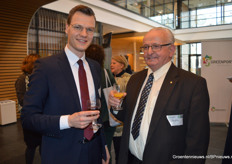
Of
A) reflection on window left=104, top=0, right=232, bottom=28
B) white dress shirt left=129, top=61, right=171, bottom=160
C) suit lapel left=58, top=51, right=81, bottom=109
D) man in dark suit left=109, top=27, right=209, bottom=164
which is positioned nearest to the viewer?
suit lapel left=58, top=51, right=81, bottom=109

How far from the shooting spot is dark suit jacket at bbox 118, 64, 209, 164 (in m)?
1.50

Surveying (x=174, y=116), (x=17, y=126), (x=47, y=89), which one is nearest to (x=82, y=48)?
(x=47, y=89)

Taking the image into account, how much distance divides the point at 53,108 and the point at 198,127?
114 centimetres

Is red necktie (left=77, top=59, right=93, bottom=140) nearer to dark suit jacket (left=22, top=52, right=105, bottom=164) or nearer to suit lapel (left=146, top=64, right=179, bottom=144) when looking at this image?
dark suit jacket (left=22, top=52, right=105, bottom=164)

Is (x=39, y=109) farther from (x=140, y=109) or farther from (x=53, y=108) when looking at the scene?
(x=140, y=109)

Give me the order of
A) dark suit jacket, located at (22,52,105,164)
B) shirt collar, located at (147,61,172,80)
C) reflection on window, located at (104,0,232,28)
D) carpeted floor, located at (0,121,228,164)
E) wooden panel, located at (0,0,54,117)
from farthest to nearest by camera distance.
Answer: reflection on window, located at (104,0,232,28) → wooden panel, located at (0,0,54,117) → carpeted floor, located at (0,121,228,164) → shirt collar, located at (147,61,172,80) → dark suit jacket, located at (22,52,105,164)

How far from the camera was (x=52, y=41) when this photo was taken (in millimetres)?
7254

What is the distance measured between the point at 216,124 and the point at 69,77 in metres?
6.17

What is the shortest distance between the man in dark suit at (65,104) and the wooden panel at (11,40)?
5717 mm

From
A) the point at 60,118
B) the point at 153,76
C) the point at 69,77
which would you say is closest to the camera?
the point at 60,118

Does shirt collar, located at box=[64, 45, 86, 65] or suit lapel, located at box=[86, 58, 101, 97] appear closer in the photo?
shirt collar, located at box=[64, 45, 86, 65]

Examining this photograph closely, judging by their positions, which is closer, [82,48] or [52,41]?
[82,48]

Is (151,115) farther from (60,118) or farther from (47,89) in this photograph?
(47,89)

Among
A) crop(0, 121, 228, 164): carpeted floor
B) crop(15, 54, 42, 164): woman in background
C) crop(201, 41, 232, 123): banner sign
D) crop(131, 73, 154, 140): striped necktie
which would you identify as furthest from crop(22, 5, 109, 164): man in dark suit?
crop(201, 41, 232, 123): banner sign
